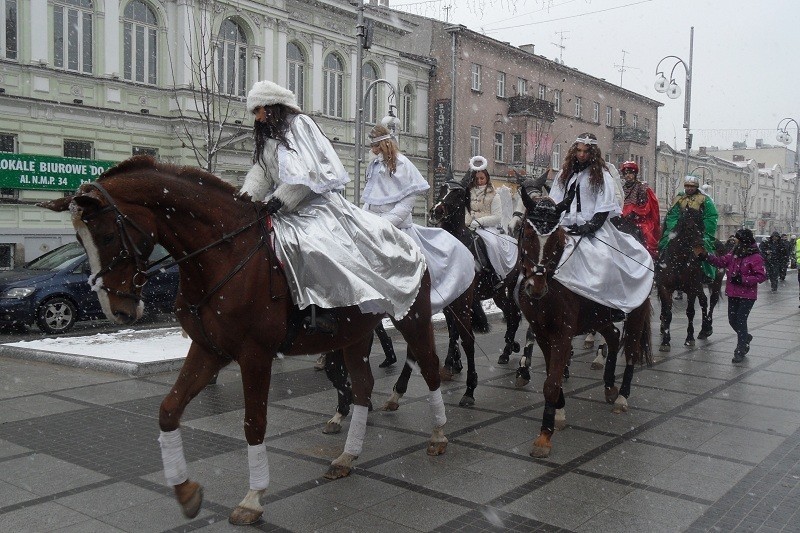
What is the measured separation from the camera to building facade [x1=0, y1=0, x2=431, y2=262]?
68.7ft

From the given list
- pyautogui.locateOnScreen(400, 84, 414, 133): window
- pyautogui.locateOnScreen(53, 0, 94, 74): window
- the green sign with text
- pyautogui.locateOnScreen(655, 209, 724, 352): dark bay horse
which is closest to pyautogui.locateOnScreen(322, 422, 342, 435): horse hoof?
pyautogui.locateOnScreen(655, 209, 724, 352): dark bay horse

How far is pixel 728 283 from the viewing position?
37.0 feet

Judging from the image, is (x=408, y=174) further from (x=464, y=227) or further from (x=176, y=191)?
(x=176, y=191)

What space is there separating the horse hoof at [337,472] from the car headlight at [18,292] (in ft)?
32.2

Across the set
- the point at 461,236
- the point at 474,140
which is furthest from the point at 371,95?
the point at 461,236

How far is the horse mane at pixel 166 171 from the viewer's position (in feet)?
14.4

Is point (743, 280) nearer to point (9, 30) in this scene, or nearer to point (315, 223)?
point (315, 223)

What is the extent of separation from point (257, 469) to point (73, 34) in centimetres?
2139

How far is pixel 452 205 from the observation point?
813cm

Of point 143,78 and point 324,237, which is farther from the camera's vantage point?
point 143,78

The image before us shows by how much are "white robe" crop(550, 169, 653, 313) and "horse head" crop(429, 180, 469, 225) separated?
1.14m

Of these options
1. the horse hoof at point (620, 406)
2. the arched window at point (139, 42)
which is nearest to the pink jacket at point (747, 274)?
the horse hoof at point (620, 406)

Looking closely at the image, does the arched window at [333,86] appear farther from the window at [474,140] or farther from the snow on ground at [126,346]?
the snow on ground at [126,346]

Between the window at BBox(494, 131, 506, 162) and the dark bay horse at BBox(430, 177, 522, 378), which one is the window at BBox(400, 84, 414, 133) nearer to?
the window at BBox(494, 131, 506, 162)
